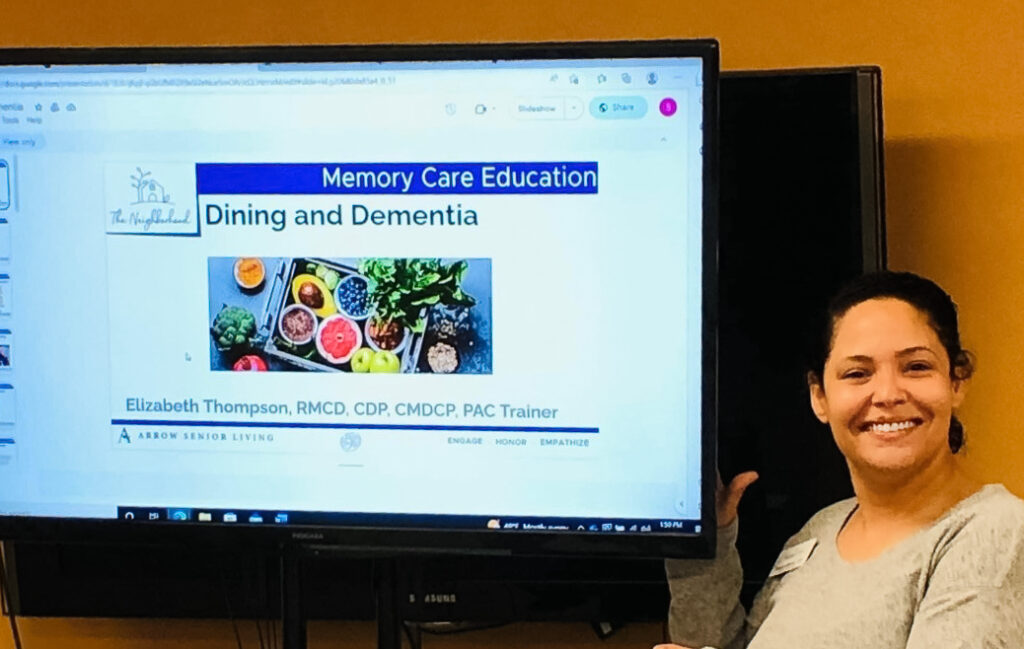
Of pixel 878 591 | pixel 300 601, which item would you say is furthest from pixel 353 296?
pixel 878 591

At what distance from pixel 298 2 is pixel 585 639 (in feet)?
3.03

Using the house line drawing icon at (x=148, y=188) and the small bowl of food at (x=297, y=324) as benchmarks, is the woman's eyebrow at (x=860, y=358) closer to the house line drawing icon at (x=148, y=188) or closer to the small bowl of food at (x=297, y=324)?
the small bowl of food at (x=297, y=324)

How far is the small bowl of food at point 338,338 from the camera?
112 centimetres

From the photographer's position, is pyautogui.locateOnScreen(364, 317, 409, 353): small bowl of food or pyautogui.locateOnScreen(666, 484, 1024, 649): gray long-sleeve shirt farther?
pyautogui.locateOnScreen(364, 317, 409, 353): small bowl of food

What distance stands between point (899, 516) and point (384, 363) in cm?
55

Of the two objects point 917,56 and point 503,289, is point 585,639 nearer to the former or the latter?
point 503,289

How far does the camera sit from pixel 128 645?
4.82 ft

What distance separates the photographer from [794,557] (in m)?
1.16

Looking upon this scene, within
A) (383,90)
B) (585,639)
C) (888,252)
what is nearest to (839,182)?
(888,252)

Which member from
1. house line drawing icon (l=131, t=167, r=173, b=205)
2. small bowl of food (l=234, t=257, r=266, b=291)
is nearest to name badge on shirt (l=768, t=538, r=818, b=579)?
small bowl of food (l=234, t=257, r=266, b=291)

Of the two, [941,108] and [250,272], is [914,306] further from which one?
[250,272]

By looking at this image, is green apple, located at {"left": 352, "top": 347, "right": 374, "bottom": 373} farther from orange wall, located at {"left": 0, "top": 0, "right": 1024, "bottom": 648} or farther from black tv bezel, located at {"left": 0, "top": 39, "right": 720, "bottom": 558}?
orange wall, located at {"left": 0, "top": 0, "right": 1024, "bottom": 648}

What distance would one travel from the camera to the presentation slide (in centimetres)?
109

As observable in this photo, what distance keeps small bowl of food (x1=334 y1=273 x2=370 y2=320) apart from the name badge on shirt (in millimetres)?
532
